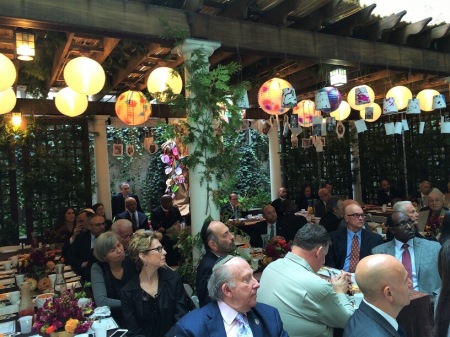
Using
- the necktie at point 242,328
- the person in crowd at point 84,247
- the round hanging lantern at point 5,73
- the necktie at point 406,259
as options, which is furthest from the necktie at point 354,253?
the round hanging lantern at point 5,73

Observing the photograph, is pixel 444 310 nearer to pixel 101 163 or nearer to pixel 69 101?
pixel 69 101

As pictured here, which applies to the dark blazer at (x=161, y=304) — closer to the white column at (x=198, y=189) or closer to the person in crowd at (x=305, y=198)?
the white column at (x=198, y=189)

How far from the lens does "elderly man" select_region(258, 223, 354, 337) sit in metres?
2.41

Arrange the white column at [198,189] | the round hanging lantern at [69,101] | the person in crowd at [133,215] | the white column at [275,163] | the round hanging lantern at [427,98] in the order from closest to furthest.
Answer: the white column at [198,189], the round hanging lantern at [69,101], the round hanging lantern at [427,98], the person in crowd at [133,215], the white column at [275,163]

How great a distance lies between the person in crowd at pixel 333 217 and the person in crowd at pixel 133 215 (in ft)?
11.6

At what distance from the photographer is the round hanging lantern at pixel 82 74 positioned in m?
3.89

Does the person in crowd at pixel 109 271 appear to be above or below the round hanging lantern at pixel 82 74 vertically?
below

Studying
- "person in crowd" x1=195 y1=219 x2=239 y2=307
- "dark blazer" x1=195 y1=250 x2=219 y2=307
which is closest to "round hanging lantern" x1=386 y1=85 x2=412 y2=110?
"person in crowd" x1=195 y1=219 x2=239 y2=307

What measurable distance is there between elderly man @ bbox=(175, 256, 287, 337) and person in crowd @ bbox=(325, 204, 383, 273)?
7.21ft

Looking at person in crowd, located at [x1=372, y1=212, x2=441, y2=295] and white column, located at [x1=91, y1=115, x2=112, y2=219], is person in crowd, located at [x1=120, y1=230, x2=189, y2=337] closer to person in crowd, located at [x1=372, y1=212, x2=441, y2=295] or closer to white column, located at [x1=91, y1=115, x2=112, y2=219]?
person in crowd, located at [x1=372, y1=212, x2=441, y2=295]

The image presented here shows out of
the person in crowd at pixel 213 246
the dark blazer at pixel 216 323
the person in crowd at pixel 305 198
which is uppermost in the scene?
the person in crowd at pixel 213 246

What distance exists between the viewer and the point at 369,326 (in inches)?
75.8

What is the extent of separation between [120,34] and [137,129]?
1003 cm

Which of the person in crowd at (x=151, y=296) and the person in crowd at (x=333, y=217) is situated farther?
the person in crowd at (x=333, y=217)
